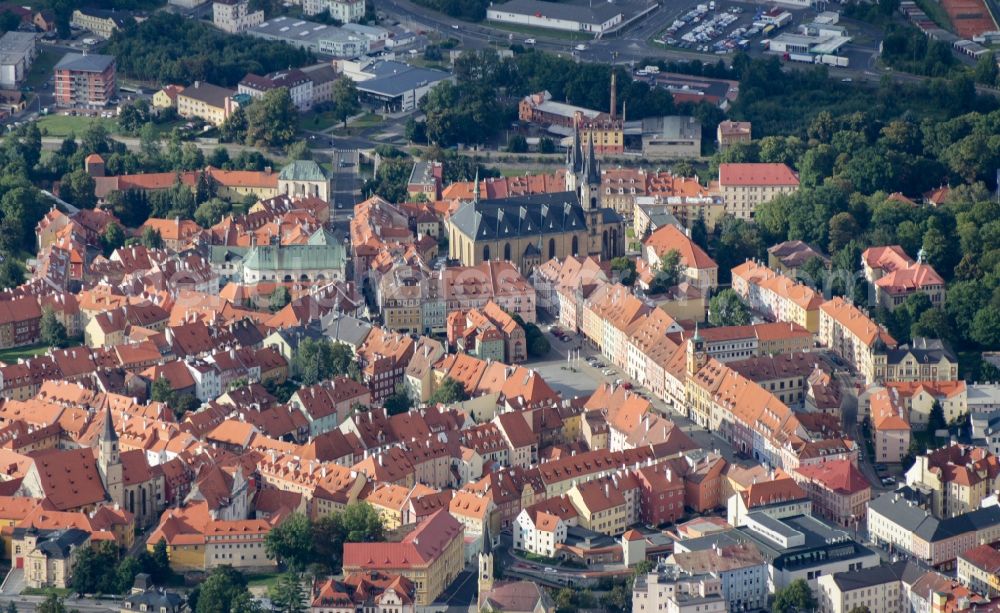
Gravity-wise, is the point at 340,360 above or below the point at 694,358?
below

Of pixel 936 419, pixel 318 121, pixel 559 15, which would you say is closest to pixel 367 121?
pixel 318 121

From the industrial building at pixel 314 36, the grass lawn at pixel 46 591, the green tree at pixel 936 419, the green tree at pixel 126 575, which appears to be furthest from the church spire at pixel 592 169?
the grass lawn at pixel 46 591

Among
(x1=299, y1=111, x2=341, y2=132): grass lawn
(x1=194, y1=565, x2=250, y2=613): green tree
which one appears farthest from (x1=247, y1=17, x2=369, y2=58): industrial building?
(x1=194, y1=565, x2=250, y2=613): green tree

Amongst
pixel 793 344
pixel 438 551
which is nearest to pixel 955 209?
pixel 793 344

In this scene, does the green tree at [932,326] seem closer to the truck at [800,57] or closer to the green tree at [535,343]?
the green tree at [535,343]

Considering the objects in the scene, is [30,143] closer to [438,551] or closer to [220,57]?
[220,57]

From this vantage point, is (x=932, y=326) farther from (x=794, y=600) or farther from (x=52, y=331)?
(x=52, y=331)

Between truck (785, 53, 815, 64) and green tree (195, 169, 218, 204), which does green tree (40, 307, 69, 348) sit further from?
truck (785, 53, 815, 64)

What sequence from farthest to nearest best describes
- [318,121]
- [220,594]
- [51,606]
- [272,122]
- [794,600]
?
[318,121], [272,122], [220,594], [794,600], [51,606]
